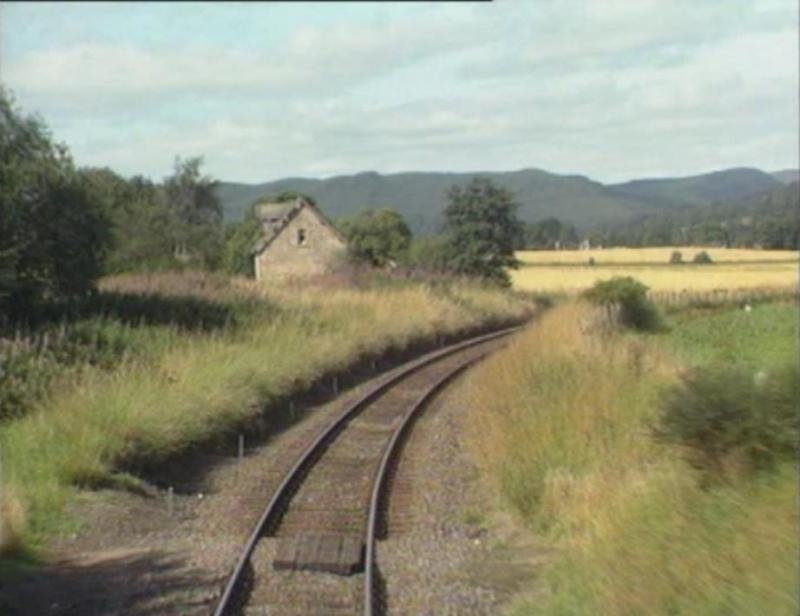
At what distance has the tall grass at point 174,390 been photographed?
12250 mm

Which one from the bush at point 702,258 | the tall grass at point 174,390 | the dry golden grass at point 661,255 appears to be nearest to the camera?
the tall grass at point 174,390

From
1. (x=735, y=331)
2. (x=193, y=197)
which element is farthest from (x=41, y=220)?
(x=193, y=197)

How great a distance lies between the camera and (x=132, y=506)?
40.1ft

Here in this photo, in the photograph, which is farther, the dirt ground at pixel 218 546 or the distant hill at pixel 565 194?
the distant hill at pixel 565 194

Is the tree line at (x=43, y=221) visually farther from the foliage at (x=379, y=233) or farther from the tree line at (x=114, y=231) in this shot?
the foliage at (x=379, y=233)

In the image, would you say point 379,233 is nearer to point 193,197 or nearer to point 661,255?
point 193,197

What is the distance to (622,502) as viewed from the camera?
29.3 feet

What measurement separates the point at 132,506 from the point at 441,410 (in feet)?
28.5

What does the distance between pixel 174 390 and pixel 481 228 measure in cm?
4856

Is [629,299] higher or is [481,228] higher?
[481,228]

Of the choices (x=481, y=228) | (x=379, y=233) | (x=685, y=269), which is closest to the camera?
(x=685, y=269)

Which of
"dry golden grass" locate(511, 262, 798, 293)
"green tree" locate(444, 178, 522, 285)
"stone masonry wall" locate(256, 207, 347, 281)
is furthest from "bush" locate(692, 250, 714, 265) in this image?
"stone masonry wall" locate(256, 207, 347, 281)

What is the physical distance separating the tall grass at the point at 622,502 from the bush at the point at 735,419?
0.59 feet

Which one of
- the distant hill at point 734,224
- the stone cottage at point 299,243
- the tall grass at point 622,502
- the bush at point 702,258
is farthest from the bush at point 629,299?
the stone cottage at point 299,243
